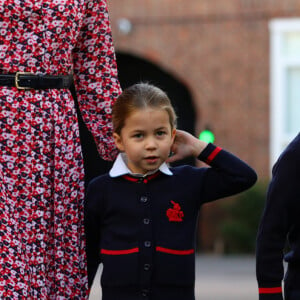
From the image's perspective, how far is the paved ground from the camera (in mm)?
11105

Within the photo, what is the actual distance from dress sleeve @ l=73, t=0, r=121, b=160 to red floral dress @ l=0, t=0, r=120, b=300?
91mm

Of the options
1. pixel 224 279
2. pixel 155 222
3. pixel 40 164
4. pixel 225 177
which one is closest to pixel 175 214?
pixel 155 222

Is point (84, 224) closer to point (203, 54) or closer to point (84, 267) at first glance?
point (84, 267)

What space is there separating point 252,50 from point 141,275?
512 inches

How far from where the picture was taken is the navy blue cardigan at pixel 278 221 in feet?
12.2

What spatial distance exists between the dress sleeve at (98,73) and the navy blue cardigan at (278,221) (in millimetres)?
1011

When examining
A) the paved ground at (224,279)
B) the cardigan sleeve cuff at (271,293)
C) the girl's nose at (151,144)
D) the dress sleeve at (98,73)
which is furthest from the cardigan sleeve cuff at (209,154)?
the paved ground at (224,279)

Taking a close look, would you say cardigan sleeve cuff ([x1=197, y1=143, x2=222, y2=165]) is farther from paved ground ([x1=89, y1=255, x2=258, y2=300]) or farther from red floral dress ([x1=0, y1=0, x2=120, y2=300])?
paved ground ([x1=89, y1=255, x2=258, y2=300])

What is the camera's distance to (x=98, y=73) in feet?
15.3

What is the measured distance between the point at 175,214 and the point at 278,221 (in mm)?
598

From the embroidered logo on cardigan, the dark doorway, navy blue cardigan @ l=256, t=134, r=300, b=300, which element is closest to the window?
the dark doorway

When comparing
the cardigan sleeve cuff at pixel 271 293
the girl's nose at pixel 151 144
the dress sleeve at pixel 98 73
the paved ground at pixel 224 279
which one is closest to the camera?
the cardigan sleeve cuff at pixel 271 293

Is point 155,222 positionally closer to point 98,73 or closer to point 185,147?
point 185,147

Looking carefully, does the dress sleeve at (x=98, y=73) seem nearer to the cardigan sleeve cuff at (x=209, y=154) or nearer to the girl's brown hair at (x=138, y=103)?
the girl's brown hair at (x=138, y=103)
